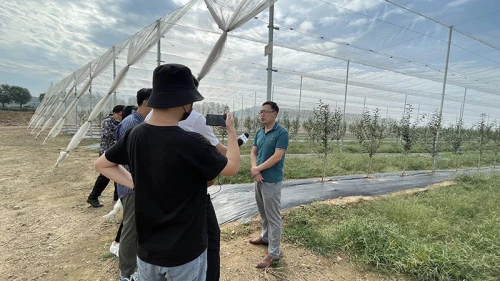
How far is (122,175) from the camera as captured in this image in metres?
1.38

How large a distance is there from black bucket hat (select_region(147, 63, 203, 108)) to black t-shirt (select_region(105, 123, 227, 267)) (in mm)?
106

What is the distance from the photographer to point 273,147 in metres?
2.54

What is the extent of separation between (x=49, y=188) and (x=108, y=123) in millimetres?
2958

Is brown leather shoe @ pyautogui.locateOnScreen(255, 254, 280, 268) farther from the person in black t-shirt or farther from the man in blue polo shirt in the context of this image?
the person in black t-shirt

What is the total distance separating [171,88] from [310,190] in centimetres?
461

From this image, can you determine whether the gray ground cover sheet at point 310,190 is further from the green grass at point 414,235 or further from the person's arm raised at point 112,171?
the person's arm raised at point 112,171

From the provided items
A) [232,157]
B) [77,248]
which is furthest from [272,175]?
[77,248]

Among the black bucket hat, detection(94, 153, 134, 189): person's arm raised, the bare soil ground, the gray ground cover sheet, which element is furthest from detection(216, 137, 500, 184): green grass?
the black bucket hat

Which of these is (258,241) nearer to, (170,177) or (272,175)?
(272,175)

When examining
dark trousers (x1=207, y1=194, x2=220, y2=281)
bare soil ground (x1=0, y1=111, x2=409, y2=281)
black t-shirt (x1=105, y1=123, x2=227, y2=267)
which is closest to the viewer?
black t-shirt (x1=105, y1=123, x2=227, y2=267)

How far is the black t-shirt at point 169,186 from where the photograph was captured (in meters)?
0.99

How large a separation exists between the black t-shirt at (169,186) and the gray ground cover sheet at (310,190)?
2.52 metres

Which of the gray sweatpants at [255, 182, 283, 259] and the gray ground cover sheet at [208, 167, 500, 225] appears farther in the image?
the gray ground cover sheet at [208, 167, 500, 225]

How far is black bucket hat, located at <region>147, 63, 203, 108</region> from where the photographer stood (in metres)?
1.01
